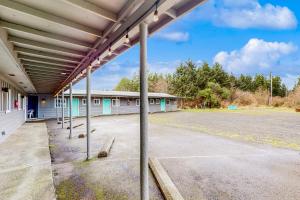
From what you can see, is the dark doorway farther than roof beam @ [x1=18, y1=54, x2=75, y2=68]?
Yes

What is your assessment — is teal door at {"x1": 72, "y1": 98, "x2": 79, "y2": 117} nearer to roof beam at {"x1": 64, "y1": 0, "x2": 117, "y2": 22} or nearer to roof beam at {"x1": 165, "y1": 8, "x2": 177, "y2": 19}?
roof beam at {"x1": 64, "y1": 0, "x2": 117, "y2": 22}

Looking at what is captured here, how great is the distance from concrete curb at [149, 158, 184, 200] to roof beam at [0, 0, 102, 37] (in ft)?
9.36

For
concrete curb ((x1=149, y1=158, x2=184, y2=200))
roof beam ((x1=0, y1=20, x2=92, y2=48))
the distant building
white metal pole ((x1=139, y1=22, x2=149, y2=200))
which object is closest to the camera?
white metal pole ((x1=139, y1=22, x2=149, y2=200))

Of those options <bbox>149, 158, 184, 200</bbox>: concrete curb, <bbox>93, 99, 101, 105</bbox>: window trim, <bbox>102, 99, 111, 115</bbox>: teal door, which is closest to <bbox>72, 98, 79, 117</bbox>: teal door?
<bbox>93, 99, 101, 105</bbox>: window trim

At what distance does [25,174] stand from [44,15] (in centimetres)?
325

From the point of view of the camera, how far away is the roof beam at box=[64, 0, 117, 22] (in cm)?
229

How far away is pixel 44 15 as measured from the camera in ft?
8.77

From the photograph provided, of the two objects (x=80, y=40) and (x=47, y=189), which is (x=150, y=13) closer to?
(x=80, y=40)

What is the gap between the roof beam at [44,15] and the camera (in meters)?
2.42

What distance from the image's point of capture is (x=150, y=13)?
2119 mm

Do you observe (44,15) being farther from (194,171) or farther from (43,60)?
(194,171)

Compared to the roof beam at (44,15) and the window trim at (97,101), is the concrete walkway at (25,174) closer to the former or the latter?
the roof beam at (44,15)

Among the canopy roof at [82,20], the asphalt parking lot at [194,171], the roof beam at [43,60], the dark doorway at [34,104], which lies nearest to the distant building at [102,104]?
the dark doorway at [34,104]

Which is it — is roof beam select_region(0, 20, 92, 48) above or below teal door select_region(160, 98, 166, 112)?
above
